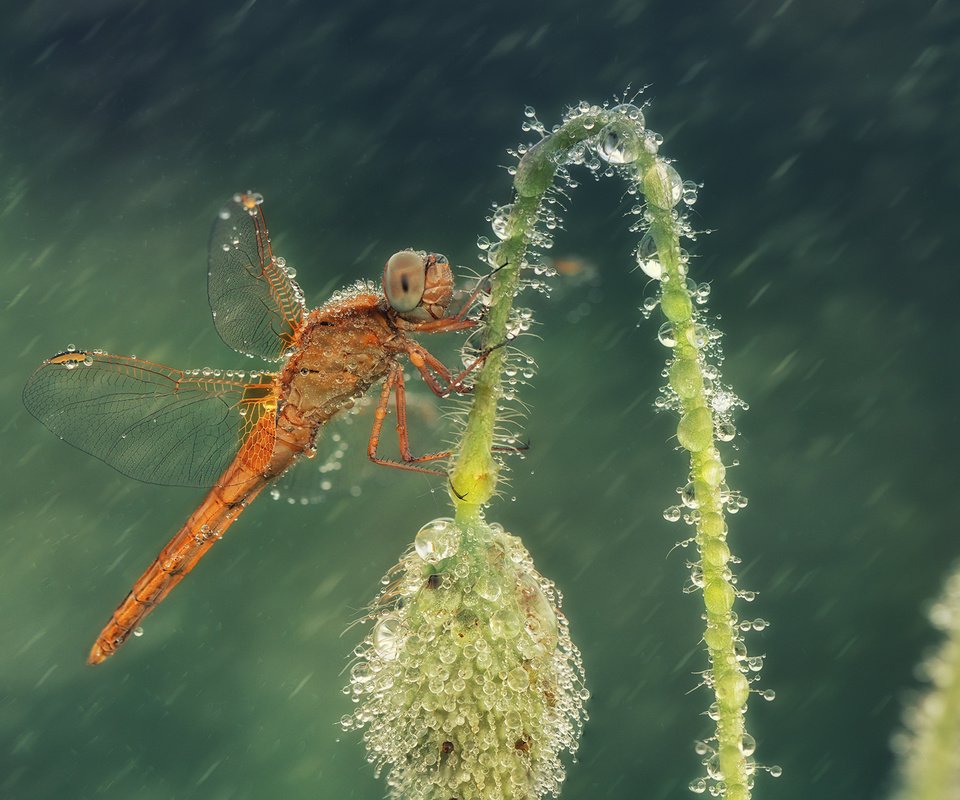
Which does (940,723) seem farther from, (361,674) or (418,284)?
(418,284)

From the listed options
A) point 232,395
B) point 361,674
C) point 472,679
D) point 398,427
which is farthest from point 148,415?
point 472,679

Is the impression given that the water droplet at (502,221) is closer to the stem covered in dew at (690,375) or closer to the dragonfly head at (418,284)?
the stem covered in dew at (690,375)

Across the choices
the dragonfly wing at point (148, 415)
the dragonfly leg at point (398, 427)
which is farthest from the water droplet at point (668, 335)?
the dragonfly wing at point (148, 415)

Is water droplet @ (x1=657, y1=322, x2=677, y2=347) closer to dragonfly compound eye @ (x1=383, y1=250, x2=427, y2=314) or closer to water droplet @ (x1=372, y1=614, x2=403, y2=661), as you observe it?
water droplet @ (x1=372, y1=614, x2=403, y2=661)

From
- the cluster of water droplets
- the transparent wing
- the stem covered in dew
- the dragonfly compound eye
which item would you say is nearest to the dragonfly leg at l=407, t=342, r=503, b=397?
the dragonfly compound eye

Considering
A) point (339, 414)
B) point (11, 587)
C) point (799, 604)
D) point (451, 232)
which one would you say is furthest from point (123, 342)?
point (799, 604)

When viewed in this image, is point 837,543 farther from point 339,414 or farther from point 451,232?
point 339,414
